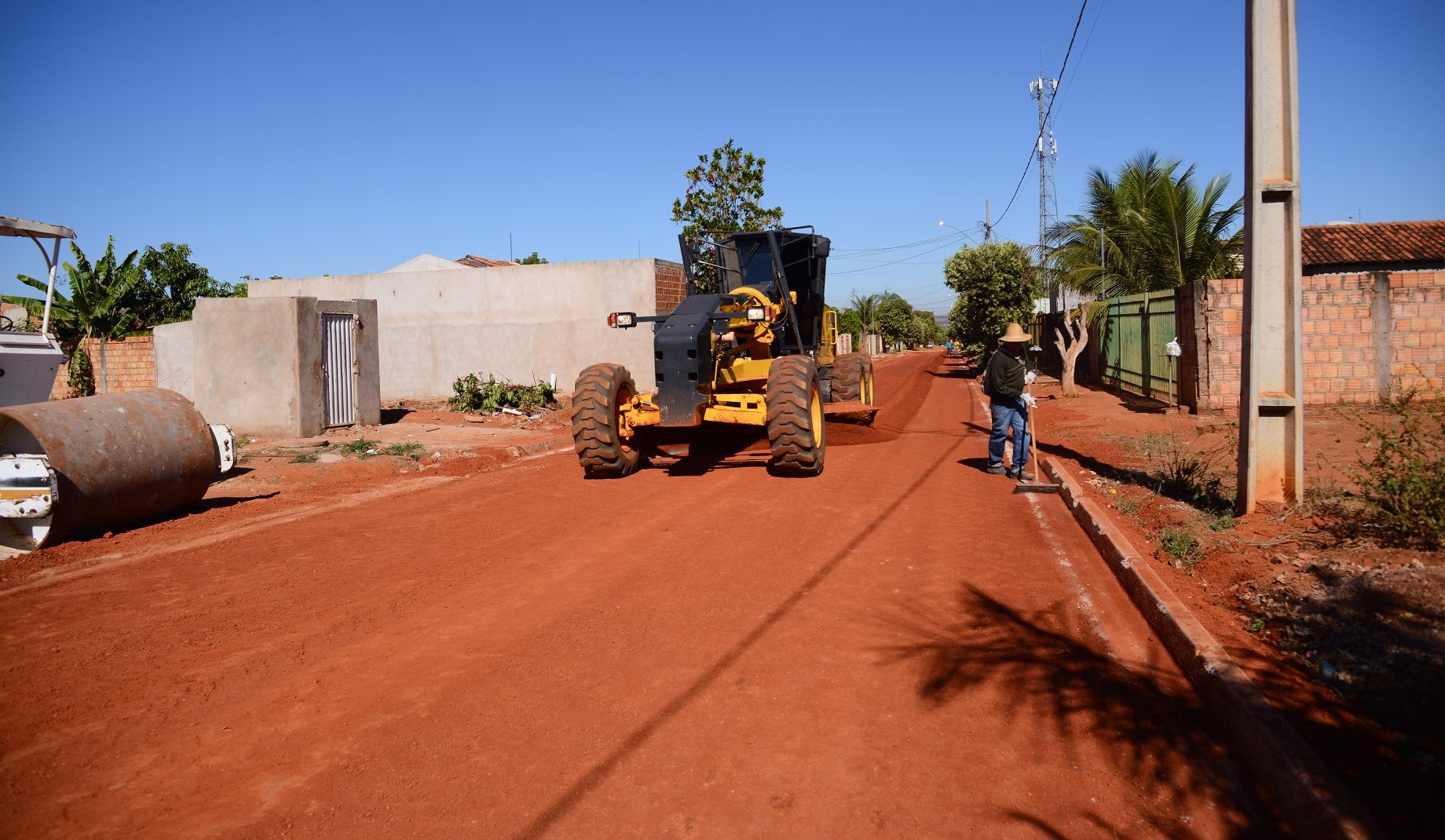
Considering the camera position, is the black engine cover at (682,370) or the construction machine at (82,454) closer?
the construction machine at (82,454)

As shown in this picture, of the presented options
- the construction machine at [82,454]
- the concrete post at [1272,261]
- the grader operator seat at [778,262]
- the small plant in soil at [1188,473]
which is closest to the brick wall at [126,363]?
the construction machine at [82,454]

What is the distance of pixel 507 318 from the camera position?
25266 millimetres

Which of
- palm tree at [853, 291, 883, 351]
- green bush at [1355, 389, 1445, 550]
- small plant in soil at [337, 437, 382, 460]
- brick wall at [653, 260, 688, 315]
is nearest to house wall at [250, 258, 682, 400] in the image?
brick wall at [653, 260, 688, 315]

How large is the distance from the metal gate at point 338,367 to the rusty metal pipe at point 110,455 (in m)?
6.46

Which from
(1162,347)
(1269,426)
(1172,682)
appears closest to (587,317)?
(1162,347)

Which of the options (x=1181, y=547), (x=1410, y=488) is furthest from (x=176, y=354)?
(x=1410, y=488)

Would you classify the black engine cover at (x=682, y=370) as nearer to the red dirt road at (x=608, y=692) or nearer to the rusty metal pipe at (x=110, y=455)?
the red dirt road at (x=608, y=692)

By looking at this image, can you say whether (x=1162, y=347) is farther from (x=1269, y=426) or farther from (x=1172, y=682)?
(x=1172, y=682)

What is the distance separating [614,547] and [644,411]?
3.55 meters

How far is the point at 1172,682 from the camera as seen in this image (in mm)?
4625

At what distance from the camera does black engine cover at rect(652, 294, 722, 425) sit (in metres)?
9.91

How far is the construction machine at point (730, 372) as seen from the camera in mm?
10062

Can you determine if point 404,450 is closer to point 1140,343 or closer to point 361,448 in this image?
point 361,448

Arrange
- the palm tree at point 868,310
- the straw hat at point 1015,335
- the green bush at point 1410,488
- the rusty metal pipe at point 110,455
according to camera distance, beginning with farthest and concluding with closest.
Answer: the palm tree at point 868,310 → the straw hat at point 1015,335 → the rusty metal pipe at point 110,455 → the green bush at point 1410,488
